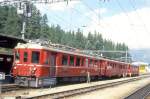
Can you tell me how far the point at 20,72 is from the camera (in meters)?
28.6

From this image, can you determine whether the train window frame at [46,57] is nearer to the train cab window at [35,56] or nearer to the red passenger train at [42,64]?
the red passenger train at [42,64]

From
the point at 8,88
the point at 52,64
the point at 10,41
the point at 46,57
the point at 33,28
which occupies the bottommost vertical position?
the point at 8,88

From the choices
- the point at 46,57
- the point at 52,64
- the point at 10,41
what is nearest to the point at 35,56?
the point at 46,57

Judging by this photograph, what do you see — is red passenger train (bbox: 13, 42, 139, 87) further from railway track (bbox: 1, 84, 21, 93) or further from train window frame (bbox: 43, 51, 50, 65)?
railway track (bbox: 1, 84, 21, 93)

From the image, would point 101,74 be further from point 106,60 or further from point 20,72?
point 20,72

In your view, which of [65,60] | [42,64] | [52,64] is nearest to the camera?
[42,64]

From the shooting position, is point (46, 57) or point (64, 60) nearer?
point (46, 57)

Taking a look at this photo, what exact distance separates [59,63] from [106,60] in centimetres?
1863

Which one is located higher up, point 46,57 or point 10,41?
point 10,41

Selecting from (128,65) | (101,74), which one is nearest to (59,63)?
(101,74)

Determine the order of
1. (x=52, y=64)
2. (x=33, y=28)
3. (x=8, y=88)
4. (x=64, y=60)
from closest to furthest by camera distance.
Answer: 1. (x=8, y=88)
2. (x=52, y=64)
3. (x=64, y=60)
4. (x=33, y=28)

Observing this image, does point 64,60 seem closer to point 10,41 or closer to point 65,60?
point 65,60

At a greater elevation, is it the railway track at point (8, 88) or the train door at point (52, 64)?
the train door at point (52, 64)

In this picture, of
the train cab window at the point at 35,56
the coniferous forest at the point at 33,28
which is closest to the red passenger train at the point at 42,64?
the train cab window at the point at 35,56
